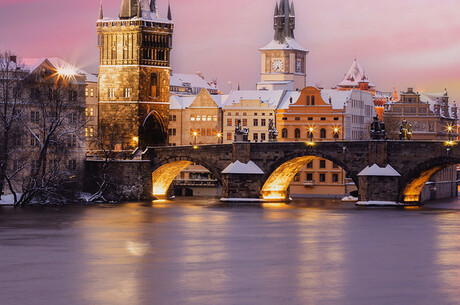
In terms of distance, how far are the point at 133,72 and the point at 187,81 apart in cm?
4563

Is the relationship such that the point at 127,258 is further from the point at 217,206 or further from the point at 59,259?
the point at 217,206

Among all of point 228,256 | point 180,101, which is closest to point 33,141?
point 180,101

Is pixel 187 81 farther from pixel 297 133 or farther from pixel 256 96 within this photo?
pixel 297 133

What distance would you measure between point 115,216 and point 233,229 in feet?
33.9

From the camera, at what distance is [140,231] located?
194 feet

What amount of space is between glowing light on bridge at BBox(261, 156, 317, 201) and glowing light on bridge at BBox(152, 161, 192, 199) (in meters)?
7.42

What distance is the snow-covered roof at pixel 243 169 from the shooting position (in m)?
81.5

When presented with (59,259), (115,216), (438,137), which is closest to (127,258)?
(59,259)

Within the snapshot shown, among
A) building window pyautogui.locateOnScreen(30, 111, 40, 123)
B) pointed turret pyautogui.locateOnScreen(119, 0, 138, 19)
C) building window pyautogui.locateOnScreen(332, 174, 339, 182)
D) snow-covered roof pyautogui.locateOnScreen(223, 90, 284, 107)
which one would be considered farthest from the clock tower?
building window pyautogui.locateOnScreen(30, 111, 40, 123)

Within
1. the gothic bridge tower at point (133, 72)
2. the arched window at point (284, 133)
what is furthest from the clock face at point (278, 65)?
the gothic bridge tower at point (133, 72)

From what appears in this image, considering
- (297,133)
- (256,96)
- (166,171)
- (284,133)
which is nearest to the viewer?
(166,171)

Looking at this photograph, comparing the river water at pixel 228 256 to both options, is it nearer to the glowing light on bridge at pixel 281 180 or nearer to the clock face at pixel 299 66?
the glowing light on bridge at pixel 281 180

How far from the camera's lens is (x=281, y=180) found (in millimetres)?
85562

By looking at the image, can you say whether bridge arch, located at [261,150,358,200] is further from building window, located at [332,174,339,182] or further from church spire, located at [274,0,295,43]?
church spire, located at [274,0,295,43]
